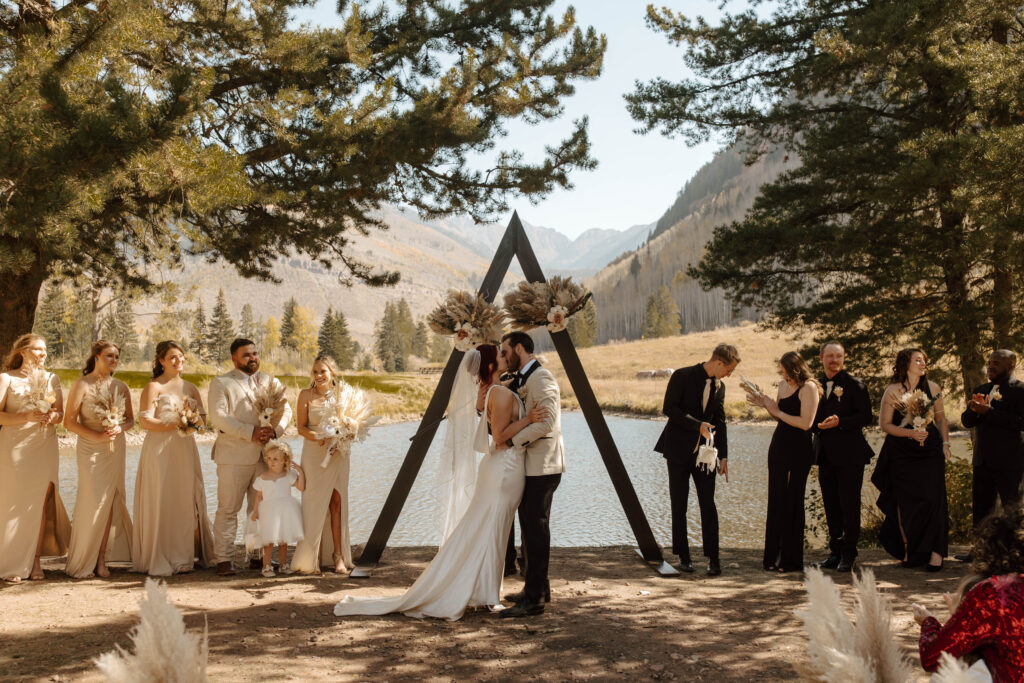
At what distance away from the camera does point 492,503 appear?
5605 mm

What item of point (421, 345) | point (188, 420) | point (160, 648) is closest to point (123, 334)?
point (421, 345)

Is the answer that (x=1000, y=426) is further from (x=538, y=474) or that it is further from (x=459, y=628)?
(x=459, y=628)

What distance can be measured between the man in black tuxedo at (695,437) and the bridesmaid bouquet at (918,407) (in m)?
1.60

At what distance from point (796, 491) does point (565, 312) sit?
2685 mm

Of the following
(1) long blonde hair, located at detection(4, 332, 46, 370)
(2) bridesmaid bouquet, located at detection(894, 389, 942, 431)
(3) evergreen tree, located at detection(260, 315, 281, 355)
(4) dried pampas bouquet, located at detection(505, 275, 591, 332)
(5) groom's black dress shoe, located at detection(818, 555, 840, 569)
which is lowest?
(5) groom's black dress shoe, located at detection(818, 555, 840, 569)

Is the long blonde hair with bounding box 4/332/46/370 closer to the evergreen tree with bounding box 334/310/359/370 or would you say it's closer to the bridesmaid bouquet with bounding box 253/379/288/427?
the bridesmaid bouquet with bounding box 253/379/288/427

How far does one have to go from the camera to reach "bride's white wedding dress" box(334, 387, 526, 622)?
5.58m

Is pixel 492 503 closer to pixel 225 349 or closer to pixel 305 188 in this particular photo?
pixel 305 188

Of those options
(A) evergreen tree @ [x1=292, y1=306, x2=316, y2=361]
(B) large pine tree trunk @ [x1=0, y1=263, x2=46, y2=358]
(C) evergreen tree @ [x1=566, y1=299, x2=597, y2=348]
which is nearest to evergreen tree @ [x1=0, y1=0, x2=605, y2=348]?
(B) large pine tree trunk @ [x1=0, y1=263, x2=46, y2=358]

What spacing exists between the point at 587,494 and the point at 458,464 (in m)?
9.89

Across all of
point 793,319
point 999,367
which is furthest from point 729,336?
point 999,367

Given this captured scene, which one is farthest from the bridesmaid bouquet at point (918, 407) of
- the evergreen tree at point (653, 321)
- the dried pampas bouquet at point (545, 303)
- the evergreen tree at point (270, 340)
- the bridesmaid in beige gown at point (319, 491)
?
the evergreen tree at point (653, 321)

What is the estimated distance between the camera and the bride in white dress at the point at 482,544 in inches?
219

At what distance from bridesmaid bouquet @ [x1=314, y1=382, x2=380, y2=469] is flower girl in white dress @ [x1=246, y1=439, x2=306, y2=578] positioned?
0.34 m
